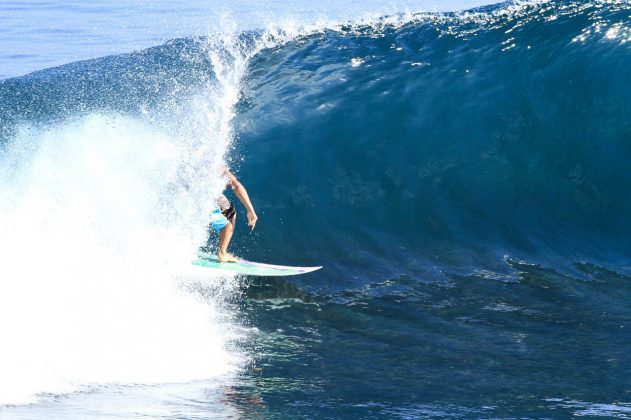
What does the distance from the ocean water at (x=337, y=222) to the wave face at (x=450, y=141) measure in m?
0.04

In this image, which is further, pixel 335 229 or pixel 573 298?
pixel 335 229

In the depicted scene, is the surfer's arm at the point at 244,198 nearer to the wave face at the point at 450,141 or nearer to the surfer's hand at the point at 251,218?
the surfer's hand at the point at 251,218

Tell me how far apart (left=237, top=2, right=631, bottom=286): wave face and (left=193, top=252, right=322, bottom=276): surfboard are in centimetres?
78

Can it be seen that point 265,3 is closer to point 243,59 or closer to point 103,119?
point 243,59

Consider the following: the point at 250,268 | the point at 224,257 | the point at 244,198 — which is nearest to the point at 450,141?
the point at 244,198

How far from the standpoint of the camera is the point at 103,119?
1317 cm

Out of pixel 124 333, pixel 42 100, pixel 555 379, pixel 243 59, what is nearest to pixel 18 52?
pixel 42 100

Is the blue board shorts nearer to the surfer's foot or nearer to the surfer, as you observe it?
the surfer

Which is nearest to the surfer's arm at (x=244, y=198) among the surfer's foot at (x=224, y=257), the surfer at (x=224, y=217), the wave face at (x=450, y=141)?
the surfer at (x=224, y=217)

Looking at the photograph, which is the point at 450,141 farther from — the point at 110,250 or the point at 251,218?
the point at 110,250

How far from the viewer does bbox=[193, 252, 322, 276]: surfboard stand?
971 centimetres

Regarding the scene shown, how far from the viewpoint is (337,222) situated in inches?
453

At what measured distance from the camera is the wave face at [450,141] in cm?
1104

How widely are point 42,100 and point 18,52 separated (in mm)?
8432
